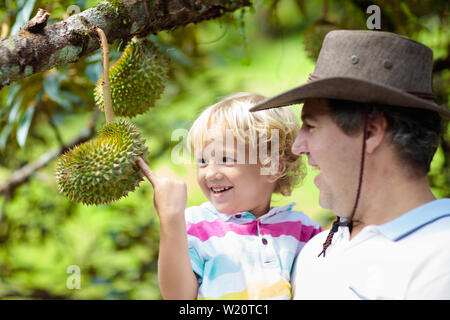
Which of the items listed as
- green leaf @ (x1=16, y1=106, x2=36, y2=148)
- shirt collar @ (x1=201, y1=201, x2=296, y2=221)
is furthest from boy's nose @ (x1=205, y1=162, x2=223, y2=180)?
green leaf @ (x1=16, y1=106, x2=36, y2=148)

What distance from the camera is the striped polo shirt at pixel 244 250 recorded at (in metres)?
1.42

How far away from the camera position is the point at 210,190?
1.58m

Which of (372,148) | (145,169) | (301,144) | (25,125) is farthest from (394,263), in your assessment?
(25,125)

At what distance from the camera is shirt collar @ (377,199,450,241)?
1.20 meters

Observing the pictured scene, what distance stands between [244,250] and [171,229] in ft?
1.10

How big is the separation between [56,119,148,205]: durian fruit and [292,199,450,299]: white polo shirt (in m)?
0.59

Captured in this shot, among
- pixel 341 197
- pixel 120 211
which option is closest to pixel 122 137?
pixel 341 197

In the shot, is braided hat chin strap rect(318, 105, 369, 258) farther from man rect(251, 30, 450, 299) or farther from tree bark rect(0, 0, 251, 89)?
tree bark rect(0, 0, 251, 89)

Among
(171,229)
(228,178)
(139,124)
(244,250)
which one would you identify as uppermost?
(139,124)

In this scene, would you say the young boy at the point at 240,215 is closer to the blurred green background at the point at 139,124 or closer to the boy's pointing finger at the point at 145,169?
the boy's pointing finger at the point at 145,169

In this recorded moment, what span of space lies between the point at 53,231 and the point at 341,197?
2.37 m

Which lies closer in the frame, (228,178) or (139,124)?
(228,178)

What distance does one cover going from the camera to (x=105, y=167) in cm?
122

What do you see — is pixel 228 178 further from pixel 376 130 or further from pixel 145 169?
pixel 376 130
